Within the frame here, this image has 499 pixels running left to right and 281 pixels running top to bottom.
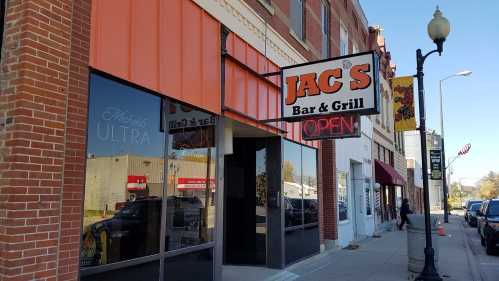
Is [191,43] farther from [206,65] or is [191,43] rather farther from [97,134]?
[97,134]

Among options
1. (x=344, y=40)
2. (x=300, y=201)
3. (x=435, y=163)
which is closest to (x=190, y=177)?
(x=300, y=201)

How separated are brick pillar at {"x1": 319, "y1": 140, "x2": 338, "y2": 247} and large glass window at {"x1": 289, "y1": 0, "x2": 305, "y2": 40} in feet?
12.3

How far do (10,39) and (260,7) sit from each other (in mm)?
6259

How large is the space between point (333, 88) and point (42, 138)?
4927 millimetres

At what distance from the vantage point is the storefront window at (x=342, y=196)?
15.8m

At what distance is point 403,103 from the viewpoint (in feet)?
36.3

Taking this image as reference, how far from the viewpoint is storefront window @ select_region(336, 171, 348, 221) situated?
15.8 m

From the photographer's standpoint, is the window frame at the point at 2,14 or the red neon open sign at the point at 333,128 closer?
the window frame at the point at 2,14

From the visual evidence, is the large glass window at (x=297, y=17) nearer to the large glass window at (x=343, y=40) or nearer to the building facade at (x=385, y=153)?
the large glass window at (x=343, y=40)

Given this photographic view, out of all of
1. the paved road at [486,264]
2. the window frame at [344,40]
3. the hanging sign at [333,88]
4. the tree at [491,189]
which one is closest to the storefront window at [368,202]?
the paved road at [486,264]

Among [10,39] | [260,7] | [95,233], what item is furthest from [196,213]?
[260,7]

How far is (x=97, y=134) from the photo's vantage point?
17.7ft

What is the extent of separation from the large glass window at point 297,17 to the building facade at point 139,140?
1.37m

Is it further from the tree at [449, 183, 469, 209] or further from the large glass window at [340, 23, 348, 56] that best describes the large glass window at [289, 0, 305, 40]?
the tree at [449, 183, 469, 209]
